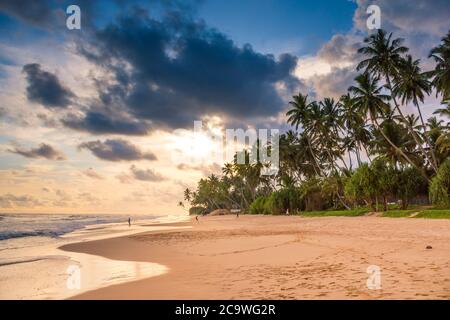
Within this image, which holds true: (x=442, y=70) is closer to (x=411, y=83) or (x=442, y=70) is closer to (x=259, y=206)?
(x=411, y=83)

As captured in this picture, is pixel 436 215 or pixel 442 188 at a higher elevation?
pixel 442 188

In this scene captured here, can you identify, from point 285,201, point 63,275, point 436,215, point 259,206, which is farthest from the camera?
point 259,206

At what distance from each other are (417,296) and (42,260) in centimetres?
1305

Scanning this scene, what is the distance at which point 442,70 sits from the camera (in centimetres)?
3397

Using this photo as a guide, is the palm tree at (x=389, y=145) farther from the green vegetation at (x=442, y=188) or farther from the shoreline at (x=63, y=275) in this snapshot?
the shoreline at (x=63, y=275)

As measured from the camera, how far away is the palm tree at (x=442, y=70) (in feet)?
110

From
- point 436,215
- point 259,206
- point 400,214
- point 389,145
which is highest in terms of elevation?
point 389,145

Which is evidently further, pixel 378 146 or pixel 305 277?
pixel 378 146

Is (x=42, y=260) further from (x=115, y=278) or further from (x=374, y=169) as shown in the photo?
(x=374, y=169)

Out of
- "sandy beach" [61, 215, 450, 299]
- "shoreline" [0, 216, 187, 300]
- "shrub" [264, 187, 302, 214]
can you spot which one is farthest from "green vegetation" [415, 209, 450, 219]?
"shrub" [264, 187, 302, 214]

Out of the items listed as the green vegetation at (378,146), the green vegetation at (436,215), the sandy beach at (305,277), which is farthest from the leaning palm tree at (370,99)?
the sandy beach at (305,277)

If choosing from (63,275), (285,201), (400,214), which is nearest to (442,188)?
(400,214)

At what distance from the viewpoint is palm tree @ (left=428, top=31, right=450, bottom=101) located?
110 ft

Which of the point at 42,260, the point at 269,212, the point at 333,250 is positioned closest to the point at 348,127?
the point at 269,212
